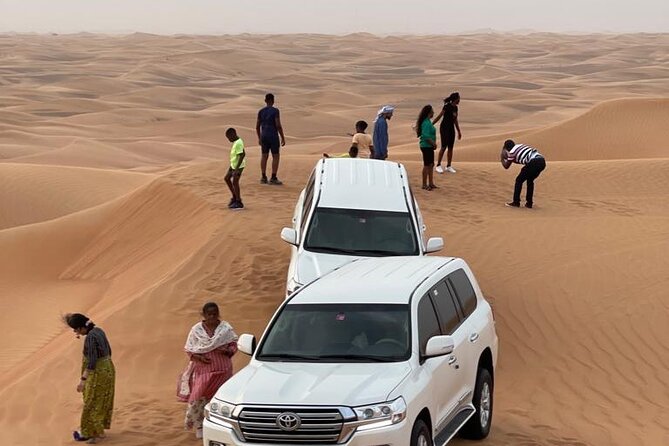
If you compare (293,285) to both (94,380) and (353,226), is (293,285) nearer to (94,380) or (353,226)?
(353,226)

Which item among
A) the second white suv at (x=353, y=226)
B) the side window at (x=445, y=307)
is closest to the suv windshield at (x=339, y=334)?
the side window at (x=445, y=307)

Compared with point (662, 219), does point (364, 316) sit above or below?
above

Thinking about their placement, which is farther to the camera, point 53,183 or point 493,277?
point 53,183

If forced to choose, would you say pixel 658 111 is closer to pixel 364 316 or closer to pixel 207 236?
pixel 207 236

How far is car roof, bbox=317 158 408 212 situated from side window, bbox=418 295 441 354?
4120 mm

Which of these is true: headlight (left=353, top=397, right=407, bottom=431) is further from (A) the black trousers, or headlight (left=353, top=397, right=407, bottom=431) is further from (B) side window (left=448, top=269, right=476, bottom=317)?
(A) the black trousers

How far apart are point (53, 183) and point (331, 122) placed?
29.2m

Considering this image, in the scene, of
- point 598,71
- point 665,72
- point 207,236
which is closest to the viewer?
point 207,236

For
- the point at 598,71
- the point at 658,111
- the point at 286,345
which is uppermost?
the point at 286,345

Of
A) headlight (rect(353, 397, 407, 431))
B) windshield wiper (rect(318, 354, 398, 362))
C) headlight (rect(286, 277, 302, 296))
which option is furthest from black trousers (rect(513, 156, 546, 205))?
headlight (rect(353, 397, 407, 431))

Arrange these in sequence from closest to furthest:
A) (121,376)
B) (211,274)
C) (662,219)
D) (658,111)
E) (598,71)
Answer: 1. (121,376)
2. (211,274)
3. (662,219)
4. (658,111)
5. (598,71)

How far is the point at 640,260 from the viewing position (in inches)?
605

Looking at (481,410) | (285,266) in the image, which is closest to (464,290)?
(481,410)

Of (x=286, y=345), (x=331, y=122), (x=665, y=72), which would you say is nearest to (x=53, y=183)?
(x=286, y=345)
